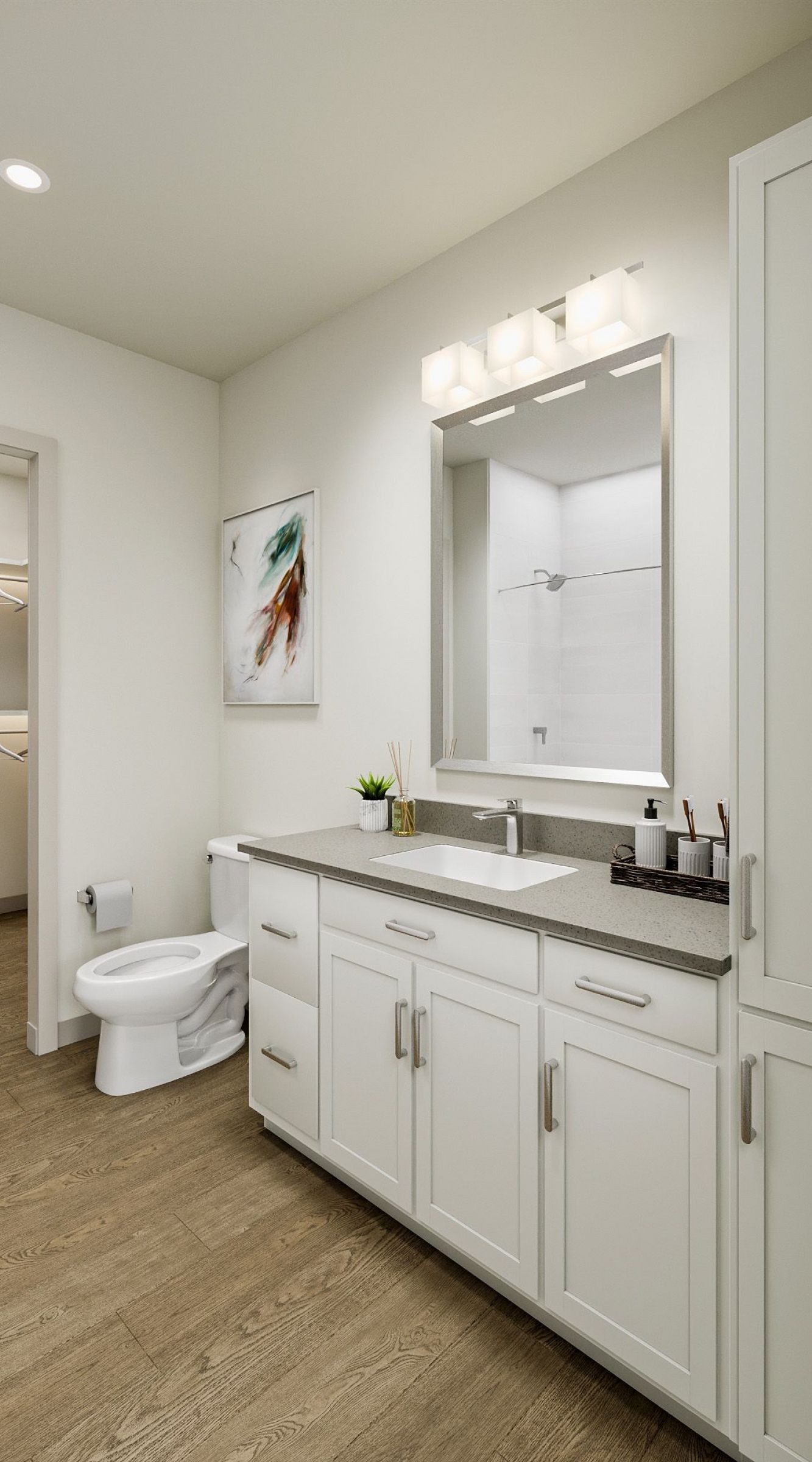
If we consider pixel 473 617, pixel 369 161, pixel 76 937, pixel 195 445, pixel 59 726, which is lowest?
pixel 76 937

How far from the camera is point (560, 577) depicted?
2.10 m

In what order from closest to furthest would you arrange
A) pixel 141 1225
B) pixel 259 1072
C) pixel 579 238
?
pixel 141 1225
pixel 579 238
pixel 259 1072

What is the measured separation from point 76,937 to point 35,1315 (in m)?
1.48

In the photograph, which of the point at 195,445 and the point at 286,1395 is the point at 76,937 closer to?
the point at 286,1395

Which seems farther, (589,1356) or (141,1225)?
(141,1225)

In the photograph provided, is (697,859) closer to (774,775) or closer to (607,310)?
(774,775)

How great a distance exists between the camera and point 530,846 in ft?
7.07

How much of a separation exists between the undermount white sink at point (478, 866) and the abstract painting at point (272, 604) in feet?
2.99

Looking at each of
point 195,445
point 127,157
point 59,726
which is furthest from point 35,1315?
point 195,445

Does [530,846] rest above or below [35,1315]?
above

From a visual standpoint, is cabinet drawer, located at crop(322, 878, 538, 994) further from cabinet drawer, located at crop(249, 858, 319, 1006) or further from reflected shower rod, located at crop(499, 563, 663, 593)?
reflected shower rod, located at crop(499, 563, 663, 593)

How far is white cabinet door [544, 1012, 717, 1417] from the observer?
4.14 ft

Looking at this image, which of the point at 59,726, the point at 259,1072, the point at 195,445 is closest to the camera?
the point at 259,1072

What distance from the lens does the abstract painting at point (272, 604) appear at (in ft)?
9.58
